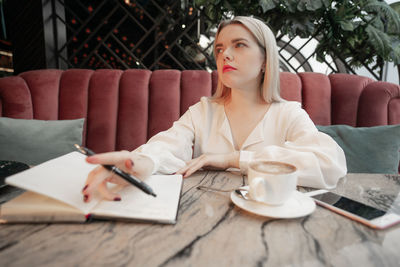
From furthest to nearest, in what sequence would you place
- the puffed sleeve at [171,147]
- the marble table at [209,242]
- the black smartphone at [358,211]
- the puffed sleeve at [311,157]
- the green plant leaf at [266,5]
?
1. the green plant leaf at [266,5]
2. the puffed sleeve at [171,147]
3. the puffed sleeve at [311,157]
4. the black smartphone at [358,211]
5. the marble table at [209,242]

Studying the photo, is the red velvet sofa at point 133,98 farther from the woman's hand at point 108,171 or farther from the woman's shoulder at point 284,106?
the woman's hand at point 108,171

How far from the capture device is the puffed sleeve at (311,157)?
777mm

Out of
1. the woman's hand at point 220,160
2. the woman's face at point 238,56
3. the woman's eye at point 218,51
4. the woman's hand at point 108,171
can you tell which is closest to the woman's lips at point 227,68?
the woman's face at point 238,56

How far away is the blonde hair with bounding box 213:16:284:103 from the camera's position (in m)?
1.13

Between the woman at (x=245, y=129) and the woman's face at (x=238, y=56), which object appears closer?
the woman at (x=245, y=129)

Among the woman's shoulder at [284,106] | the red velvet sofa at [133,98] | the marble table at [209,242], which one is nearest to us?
the marble table at [209,242]

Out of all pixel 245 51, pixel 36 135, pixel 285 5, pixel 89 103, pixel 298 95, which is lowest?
pixel 36 135

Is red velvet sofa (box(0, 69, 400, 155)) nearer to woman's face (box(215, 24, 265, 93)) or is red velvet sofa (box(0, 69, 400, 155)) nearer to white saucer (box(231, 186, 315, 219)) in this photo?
woman's face (box(215, 24, 265, 93))

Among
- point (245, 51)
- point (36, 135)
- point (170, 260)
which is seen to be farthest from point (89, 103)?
point (170, 260)

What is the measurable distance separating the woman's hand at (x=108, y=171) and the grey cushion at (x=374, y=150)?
114cm

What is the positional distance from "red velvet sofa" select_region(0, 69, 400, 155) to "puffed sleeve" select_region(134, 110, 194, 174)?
501mm

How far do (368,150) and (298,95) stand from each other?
554mm

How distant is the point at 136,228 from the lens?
0.48 meters

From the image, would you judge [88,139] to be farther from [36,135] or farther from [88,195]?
[88,195]
